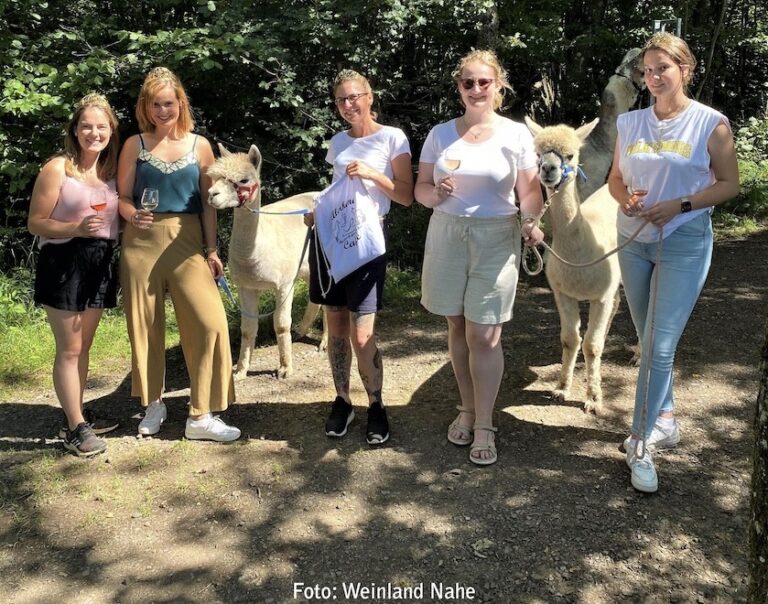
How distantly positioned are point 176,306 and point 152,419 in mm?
778

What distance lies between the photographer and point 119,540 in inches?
114

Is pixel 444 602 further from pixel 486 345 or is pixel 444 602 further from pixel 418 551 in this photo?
pixel 486 345

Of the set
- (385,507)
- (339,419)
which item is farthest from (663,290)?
(339,419)

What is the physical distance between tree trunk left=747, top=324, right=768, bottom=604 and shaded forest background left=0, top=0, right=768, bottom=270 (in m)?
5.22

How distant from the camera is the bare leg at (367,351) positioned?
3.47m

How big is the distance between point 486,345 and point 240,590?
1594mm

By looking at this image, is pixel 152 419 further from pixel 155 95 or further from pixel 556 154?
pixel 556 154

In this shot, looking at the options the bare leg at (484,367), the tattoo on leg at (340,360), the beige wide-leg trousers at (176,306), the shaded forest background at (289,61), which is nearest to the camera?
the bare leg at (484,367)

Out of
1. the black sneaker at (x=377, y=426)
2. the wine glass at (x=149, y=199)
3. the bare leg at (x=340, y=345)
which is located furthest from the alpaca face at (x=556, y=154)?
the wine glass at (x=149, y=199)

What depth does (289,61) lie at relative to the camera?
6.86 metres

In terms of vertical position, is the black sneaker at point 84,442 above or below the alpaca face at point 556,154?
below

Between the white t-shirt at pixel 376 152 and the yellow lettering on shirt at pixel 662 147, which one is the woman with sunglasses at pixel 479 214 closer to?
the white t-shirt at pixel 376 152

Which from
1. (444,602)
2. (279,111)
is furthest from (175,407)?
(279,111)

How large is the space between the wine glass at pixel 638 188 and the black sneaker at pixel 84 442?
10.0ft
